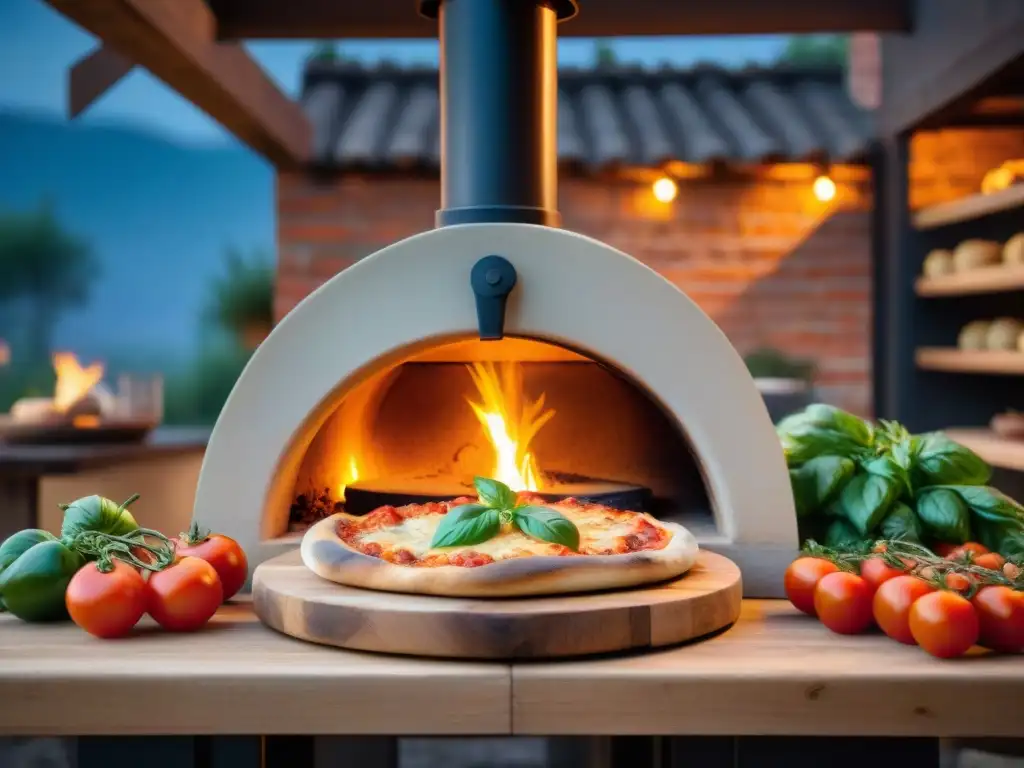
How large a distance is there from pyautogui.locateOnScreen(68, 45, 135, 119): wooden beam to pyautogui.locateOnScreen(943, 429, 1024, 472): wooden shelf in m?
3.36

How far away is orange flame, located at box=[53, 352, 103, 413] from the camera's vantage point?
333 centimetres

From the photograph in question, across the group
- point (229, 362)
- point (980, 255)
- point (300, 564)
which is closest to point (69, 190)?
point (229, 362)

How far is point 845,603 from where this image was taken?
152 cm

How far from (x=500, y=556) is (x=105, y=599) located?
1.93 feet

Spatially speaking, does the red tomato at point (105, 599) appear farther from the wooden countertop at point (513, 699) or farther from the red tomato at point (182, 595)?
the wooden countertop at point (513, 699)

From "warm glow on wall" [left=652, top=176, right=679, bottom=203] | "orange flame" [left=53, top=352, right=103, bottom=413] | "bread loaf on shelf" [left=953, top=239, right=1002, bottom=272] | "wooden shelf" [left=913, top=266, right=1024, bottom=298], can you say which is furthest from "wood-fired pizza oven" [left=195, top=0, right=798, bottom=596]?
"warm glow on wall" [left=652, top=176, right=679, bottom=203]

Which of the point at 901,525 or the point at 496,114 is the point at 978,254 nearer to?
the point at 901,525

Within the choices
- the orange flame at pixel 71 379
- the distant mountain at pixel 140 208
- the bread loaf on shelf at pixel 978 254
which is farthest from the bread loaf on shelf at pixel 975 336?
the distant mountain at pixel 140 208

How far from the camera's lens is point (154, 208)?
1592 cm

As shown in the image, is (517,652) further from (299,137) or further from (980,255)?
(299,137)

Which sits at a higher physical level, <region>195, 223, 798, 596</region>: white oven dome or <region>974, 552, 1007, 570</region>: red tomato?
<region>195, 223, 798, 596</region>: white oven dome

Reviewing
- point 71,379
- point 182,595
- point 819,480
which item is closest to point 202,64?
point 71,379

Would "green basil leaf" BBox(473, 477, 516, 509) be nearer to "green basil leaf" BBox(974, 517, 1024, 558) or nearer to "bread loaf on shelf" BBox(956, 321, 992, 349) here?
"green basil leaf" BBox(974, 517, 1024, 558)

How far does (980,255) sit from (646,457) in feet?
8.13
